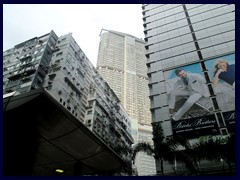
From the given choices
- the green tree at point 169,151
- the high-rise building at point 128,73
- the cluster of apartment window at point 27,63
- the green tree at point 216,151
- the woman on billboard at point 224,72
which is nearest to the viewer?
the green tree at point 216,151

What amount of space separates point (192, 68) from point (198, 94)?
4.56 metres

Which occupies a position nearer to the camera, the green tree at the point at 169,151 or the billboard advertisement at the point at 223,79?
the green tree at the point at 169,151

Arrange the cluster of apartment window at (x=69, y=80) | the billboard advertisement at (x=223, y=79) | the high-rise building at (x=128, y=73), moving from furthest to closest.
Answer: the high-rise building at (x=128, y=73) → the cluster of apartment window at (x=69, y=80) → the billboard advertisement at (x=223, y=79)

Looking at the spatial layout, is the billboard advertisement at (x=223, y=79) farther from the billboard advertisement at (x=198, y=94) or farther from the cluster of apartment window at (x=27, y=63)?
the cluster of apartment window at (x=27, y=63)

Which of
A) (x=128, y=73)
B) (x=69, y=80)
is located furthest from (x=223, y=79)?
(x=128, y=73)

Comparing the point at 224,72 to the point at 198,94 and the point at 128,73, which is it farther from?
the point at 128,73

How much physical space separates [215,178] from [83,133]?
113 inches

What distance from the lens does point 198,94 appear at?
2759cm

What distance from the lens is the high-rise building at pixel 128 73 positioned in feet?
257

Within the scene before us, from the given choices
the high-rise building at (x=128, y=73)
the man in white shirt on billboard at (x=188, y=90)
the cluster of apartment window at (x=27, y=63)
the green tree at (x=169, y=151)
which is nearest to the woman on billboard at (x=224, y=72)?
the man in white shirt on billboard at (x=188, y=90)

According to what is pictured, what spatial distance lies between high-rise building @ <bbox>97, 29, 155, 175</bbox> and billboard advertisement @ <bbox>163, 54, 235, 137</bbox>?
144 ft

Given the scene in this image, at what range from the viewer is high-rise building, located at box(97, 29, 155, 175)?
257 feet

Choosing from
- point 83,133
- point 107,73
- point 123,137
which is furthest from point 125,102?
point 83,133

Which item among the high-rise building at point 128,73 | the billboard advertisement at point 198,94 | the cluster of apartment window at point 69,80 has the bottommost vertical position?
the billboard advertisement at point 198,94
